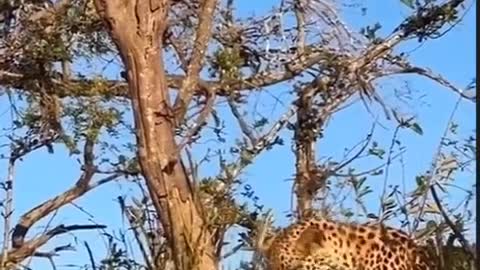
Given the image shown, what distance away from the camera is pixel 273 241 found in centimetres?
675

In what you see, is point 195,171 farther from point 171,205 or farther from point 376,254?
point 376,254

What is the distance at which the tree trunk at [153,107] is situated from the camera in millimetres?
5176

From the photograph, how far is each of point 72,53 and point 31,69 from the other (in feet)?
1.04

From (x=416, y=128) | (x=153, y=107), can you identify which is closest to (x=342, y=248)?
(x=416, y=128)

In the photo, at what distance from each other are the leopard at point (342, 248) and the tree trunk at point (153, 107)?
1103mm

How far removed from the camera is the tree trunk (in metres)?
5.18

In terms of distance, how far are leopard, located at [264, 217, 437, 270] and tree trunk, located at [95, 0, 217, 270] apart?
1.10 metres

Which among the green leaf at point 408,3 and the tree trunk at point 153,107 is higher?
the green leaf at point 408,3

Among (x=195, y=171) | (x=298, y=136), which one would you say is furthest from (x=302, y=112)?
(x=195, y=171)

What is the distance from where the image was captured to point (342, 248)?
24.0 ft

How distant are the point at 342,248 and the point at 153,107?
7.73 ft

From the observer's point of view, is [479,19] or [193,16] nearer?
[479,19]

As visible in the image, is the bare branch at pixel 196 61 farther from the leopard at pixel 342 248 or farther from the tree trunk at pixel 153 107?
the leopard at pixel 342 248

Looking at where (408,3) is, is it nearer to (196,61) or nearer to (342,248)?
(342,248)
